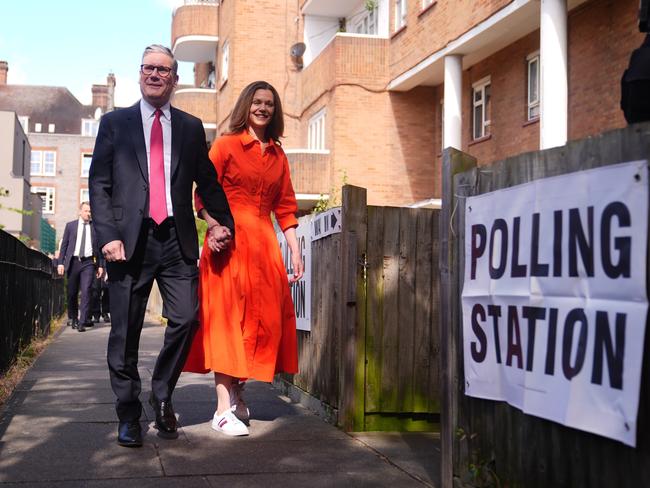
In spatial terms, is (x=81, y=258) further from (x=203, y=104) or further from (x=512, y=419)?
(x=203, y=104)

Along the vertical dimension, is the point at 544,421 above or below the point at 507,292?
below

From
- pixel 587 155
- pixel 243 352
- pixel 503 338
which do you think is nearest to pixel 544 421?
pixel 503 338

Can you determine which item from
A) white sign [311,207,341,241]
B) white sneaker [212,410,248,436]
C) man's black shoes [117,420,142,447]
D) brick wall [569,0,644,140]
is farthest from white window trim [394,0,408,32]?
man's black shoes [117,420,142,447]

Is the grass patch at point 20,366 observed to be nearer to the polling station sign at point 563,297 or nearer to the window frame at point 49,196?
the polling station sign at point 563,297

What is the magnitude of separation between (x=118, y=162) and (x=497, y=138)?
1653cm

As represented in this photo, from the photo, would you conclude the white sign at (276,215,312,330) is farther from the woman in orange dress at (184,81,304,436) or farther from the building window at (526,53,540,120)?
the building window at (526,53,540,120)

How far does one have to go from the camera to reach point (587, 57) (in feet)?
58.3

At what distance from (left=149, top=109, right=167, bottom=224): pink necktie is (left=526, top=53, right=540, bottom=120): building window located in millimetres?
15150

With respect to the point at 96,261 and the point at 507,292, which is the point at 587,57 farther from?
the point at 507,292

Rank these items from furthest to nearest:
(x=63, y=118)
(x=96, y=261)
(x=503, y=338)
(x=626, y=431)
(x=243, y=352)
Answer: (x=63, y=118) < (x=96, y=261) < (x=243, y=352) < (x=503, y=338) < (x=626, y=431)

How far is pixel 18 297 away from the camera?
10008 millimetres

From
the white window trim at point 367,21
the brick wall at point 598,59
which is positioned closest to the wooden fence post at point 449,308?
the brick wall at point 598,59

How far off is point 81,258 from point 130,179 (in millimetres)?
10521

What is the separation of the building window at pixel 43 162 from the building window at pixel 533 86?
75983 millimetres
